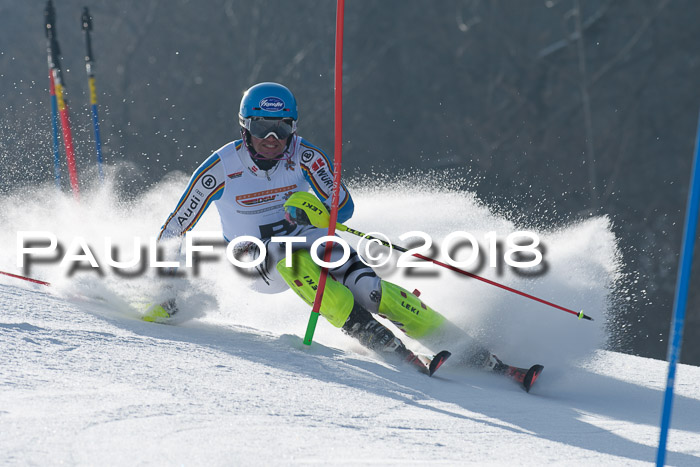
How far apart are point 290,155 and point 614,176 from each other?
62.1 ft

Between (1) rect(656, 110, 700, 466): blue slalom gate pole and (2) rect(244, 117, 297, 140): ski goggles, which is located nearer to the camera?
(1) rect(656, 110, 700, 466): blue slalom gate pole

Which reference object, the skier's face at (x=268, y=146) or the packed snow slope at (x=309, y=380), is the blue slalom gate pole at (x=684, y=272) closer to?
the packed snow slope at (x=309, y=380)

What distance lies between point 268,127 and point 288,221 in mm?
462

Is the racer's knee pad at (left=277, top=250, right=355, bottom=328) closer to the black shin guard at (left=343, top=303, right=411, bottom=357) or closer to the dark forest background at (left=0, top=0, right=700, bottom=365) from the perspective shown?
the black shin guard at (left=343, top=303, right=411, bottom=357)

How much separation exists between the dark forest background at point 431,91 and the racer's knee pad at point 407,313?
16174mm

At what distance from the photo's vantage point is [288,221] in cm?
439

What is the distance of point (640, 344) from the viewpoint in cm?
1873

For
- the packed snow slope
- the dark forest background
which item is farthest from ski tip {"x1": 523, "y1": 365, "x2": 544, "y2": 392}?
the dark forest background

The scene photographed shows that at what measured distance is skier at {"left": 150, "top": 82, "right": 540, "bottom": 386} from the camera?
4059mm

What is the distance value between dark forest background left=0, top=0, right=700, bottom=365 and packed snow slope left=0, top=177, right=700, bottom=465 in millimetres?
15141

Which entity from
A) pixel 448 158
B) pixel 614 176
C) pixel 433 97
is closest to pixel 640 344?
pixel 614 176

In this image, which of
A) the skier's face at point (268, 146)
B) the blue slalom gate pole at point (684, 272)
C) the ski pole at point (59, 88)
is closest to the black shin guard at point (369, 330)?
the skier's face at point (268, 146)

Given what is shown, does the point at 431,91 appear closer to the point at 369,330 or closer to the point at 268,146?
the point at 268,146

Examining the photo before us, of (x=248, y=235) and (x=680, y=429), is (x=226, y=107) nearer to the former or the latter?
(x=248, y=235)
